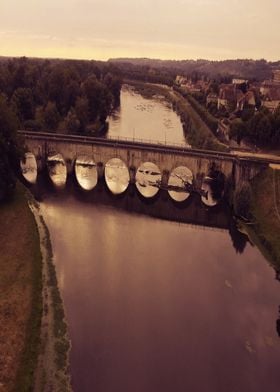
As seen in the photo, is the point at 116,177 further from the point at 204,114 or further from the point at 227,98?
the point at 227,98

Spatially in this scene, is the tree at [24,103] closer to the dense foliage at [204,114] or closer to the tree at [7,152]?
the tree at [7,152]

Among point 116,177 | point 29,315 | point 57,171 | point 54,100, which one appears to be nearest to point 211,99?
point 54,100

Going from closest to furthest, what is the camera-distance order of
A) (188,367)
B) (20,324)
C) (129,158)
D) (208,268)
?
1. (188,367)
2. (20,324)
3. (208,268)
4. (129,158)

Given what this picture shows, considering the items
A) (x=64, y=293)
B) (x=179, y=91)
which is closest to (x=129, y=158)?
(x=64, y=293)

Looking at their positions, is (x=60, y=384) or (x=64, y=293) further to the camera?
(x=64, y=293)

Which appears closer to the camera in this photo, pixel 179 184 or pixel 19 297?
pixel 19 297

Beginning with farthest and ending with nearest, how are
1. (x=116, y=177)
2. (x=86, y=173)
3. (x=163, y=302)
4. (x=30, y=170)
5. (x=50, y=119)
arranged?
(x=50, y=119) → (x=30, y=170) → (x=86, y=173) → (x=116, y=177) → (x=163, y=302)

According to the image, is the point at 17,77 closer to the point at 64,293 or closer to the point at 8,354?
the point at 64,293

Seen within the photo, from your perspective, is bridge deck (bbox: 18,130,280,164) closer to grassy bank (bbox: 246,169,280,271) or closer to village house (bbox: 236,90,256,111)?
grassy bank (bbox: 246,169,280,271)

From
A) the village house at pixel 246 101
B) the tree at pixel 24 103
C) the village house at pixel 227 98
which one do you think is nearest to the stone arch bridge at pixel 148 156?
the tree at pixel 24 103
